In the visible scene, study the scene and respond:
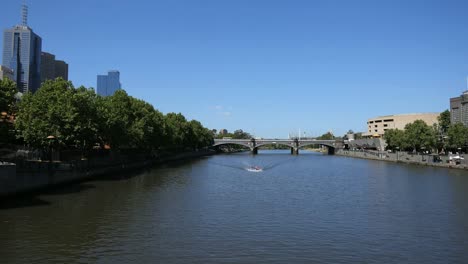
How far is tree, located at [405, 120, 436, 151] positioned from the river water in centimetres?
7526

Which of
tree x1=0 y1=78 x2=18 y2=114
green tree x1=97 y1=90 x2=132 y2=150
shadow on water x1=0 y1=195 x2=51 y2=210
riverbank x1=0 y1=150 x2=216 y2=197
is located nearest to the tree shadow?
riverbank x1=0 y1=150 x2=216 y2=197

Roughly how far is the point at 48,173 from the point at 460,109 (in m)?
119

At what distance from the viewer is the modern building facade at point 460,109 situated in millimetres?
126006

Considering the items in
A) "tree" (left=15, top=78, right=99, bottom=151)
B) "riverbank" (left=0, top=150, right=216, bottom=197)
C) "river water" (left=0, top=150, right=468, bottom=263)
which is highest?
"tree" (left=15, top=78, right=99, bottom=151)

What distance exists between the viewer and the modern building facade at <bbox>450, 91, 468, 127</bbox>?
12601 centimetres

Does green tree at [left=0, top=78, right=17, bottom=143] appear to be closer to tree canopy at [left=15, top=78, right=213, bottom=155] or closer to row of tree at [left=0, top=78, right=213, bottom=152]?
row of tree at [left=0, top=78, right=213, bottom=152]

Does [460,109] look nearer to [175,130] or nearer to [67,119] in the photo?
[175,130]

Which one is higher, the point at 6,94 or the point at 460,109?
the point at 460,109

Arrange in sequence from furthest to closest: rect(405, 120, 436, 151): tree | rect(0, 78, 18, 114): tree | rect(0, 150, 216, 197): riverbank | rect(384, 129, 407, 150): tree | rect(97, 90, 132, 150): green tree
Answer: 1. rect(384, 129, 407, 150): tree
2. rect(405, 120, 436, 151): tree
3. rect(97, 90, 132, 150): green tree
4. rect(0, 78, 18, 114): tree
5. rect(0, 150, 216, 197): riverbank

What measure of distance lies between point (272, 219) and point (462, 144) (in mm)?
89790

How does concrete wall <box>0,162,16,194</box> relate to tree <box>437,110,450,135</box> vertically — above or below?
below

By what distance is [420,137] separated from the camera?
4749 inches

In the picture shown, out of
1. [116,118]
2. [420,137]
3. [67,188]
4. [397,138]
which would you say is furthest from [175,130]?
[67,188]

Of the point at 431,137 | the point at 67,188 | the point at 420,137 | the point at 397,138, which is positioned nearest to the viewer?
the point at 67,188
